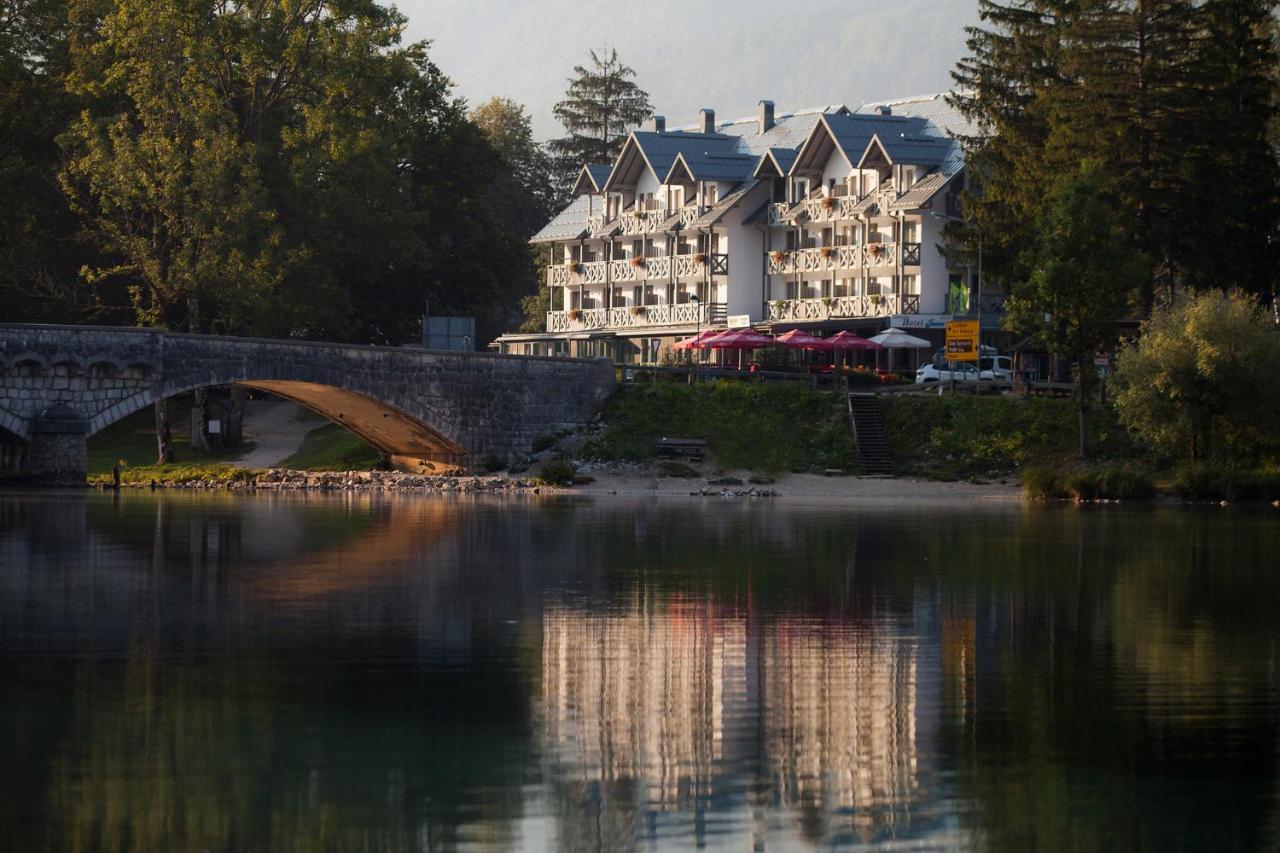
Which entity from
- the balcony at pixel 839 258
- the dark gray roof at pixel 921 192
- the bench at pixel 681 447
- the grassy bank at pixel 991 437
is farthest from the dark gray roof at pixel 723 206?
the bench at pixel 681 447

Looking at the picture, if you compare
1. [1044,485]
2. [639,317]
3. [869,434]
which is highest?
[639,317]

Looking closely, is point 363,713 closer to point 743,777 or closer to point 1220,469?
point 743,777

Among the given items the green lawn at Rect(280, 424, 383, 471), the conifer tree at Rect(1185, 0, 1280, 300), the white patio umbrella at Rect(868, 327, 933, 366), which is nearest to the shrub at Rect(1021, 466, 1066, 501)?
the conifer tree at Rect(1185, 0, 1280, 300)

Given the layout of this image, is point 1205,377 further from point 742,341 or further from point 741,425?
point 742,341

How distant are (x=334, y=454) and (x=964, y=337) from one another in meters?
24.9

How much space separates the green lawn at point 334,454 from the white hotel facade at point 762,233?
33.1ft

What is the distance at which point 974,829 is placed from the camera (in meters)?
15.5

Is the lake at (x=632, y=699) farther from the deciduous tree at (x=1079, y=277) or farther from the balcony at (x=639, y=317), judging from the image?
the balcony at (x=639, y=317)

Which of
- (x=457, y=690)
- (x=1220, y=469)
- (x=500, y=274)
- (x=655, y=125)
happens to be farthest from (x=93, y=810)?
(x=655, y=125)

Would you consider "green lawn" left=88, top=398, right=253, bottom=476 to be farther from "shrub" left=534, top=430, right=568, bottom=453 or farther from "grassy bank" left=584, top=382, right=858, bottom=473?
"grassy bank" left=584, top=382, right=858, bottom=473

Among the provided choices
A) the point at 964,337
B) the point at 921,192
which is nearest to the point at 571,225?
the point at 921,192

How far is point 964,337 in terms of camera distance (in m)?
74.9

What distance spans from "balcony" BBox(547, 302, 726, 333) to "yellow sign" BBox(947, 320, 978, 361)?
23452 mm

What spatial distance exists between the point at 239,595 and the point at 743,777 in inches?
587
